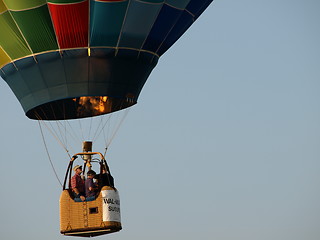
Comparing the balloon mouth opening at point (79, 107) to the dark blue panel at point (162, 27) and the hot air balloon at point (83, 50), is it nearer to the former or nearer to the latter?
the hot air balloon at point (83, 50)

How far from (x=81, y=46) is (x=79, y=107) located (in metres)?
1.76

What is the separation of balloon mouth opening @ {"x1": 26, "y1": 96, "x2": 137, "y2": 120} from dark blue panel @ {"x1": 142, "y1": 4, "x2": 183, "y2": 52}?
3.45 ft

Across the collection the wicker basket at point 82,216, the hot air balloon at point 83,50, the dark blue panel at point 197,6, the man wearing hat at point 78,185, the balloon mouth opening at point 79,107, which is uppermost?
the dark blue panel at point 197,6

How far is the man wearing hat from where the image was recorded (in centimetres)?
2011

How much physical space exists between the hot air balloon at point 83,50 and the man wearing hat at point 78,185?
141 millimetres

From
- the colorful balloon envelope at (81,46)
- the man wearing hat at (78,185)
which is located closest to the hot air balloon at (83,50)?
the colorful balloon envelope at (81,46)

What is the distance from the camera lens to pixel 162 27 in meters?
21.3

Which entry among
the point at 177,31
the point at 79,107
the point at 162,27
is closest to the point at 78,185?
the point at 79,107

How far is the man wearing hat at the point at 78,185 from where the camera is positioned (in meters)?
20.1

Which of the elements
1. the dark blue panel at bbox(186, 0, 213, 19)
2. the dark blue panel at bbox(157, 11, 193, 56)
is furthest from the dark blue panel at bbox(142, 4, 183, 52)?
Result: the dark blue panel at bbox(186, 0, 213, 19)

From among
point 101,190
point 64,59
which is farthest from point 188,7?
point 101,190

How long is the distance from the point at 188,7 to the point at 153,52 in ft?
3.46

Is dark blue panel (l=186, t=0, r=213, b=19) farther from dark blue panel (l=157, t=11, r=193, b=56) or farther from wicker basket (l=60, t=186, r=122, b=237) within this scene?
wicker basket (l=60, t=186, r=122, b=237)

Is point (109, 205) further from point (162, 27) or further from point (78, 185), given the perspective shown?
point (162, 27)
